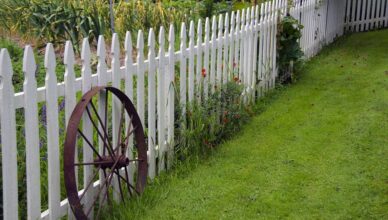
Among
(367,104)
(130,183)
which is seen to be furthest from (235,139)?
(367,104)

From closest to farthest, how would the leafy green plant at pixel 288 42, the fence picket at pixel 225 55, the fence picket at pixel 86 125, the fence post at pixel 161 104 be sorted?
the fence picket at pixel 86 125
the fence post at pixel 161 104
the fence picket at pixel 225 55
the leafy green plant at pixel 288 42

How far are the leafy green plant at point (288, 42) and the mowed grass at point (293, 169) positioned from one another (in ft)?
2.07

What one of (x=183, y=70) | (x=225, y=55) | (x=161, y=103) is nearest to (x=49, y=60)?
(x=161, y=103)

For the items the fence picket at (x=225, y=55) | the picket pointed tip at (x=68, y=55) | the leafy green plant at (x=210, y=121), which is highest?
the picket pointed tip at (x=68, y=55)

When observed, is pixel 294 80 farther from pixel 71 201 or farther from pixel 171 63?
pixel 71 201

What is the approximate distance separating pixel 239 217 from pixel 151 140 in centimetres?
103

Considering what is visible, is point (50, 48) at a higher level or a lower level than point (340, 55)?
higher

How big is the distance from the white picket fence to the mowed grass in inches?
16.6

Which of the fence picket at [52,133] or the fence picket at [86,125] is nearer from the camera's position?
the fence picket at [52,133]

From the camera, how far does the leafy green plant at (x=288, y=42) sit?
809 cm

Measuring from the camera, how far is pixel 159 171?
15.9ft

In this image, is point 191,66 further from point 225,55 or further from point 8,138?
point 8,138

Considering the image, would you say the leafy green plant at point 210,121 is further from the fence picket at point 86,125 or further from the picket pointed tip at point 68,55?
the picket pointed tip at point 68,55

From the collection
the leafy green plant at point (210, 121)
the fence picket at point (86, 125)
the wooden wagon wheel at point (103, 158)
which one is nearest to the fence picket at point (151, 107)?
the wooden wagon wheel at point (103, 158)
